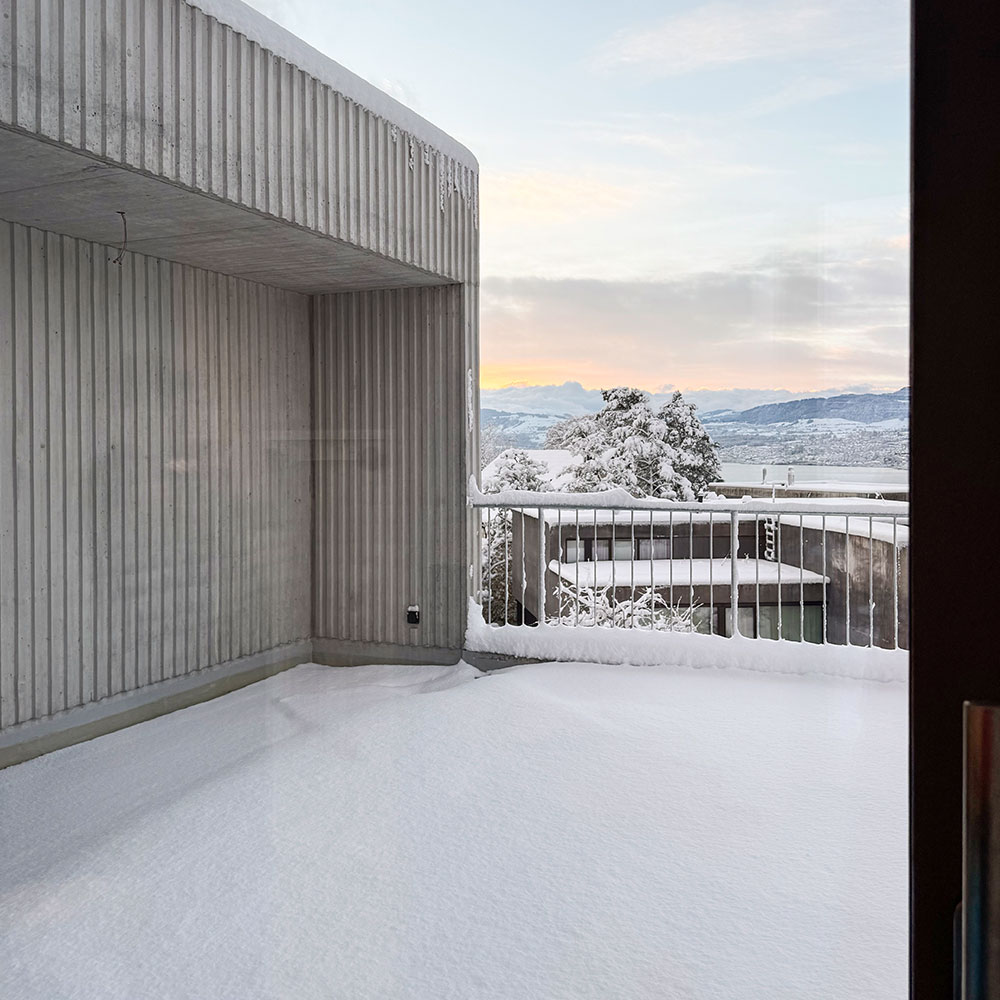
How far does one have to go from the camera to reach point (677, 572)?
4.18 meters

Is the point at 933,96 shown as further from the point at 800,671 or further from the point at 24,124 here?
the point at 800,671

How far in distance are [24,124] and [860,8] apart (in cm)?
179

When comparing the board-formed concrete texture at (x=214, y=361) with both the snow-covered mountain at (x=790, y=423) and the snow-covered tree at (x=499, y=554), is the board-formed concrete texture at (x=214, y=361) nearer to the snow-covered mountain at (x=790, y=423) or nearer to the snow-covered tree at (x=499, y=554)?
the snow-covered tree at (x=499, y=554)

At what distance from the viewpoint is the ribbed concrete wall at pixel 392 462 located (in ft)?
13.3

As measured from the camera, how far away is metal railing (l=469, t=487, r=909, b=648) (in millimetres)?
3480

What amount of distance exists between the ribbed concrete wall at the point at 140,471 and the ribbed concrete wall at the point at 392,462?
5.2 inches

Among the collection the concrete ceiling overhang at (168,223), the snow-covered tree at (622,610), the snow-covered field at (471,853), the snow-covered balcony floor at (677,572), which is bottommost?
the snow-covered field at (471,853)

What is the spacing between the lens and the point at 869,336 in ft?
3.64

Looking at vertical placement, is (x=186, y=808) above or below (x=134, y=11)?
below

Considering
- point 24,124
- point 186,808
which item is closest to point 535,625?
point 186,808

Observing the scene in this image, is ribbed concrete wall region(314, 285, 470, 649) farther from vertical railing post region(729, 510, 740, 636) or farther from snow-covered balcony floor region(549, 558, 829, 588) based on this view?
vertical railing post region(729, 510, 740, 636)

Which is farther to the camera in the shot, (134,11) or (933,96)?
(134,11)

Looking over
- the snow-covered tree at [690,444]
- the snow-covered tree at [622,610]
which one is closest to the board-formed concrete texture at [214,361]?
the snow-covered tree at [622,610]

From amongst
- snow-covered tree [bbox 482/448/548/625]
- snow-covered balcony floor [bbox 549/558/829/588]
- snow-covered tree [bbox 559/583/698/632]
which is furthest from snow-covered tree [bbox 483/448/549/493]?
snow-covered tree [bbox 559/583/698/632]
